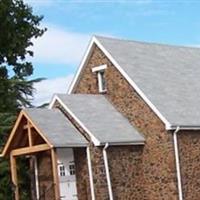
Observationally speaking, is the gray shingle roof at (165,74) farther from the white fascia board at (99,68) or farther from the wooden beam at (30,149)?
the wooden beam at (30,149)

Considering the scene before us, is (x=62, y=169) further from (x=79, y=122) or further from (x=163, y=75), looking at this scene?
(x=163, y=75)

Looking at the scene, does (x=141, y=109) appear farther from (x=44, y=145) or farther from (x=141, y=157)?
(x=44, y=145)

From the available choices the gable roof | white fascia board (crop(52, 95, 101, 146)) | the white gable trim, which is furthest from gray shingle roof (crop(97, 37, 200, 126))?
white fascia board (crop(52, 95, 101, 146))

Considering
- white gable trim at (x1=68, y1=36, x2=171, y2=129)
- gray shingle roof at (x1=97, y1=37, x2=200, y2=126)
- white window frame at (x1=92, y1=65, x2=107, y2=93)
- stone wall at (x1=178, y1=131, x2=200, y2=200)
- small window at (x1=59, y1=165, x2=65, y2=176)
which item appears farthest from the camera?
white window frame at (x1=92, y1=65, x2=107, y2=93)

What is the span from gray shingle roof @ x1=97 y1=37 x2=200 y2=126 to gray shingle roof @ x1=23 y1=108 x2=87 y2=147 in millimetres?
3413

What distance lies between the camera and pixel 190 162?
27.1 meters

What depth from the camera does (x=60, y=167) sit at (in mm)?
29062

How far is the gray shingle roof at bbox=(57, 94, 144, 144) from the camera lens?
88.8 ft

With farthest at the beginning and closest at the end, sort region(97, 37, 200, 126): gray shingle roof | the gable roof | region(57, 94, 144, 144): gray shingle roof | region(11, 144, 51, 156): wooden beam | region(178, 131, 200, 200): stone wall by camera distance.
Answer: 1. region(97, 37, 200, 126): gray shingle roof
2. the gable roof
3. region(57, 94, 144, 144): gray shingle roof
4. region(178, 131, 200, 200): stone wall
5. region(11, 144, 51, 156): wooden beam

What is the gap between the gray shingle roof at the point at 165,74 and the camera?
27703mm

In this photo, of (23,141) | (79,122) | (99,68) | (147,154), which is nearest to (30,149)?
(23,141)

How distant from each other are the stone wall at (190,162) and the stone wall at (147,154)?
434 millimetres

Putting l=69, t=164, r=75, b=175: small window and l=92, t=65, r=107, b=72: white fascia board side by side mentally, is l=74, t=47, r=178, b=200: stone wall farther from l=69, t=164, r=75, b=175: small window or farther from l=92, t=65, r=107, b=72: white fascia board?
l=69, t=164, r=75, b=175: small window

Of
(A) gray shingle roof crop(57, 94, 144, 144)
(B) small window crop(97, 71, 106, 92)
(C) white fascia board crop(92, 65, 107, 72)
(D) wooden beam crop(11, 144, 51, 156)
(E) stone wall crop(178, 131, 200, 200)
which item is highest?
(C) white fascia board crop(92, 65, 107, 72)
